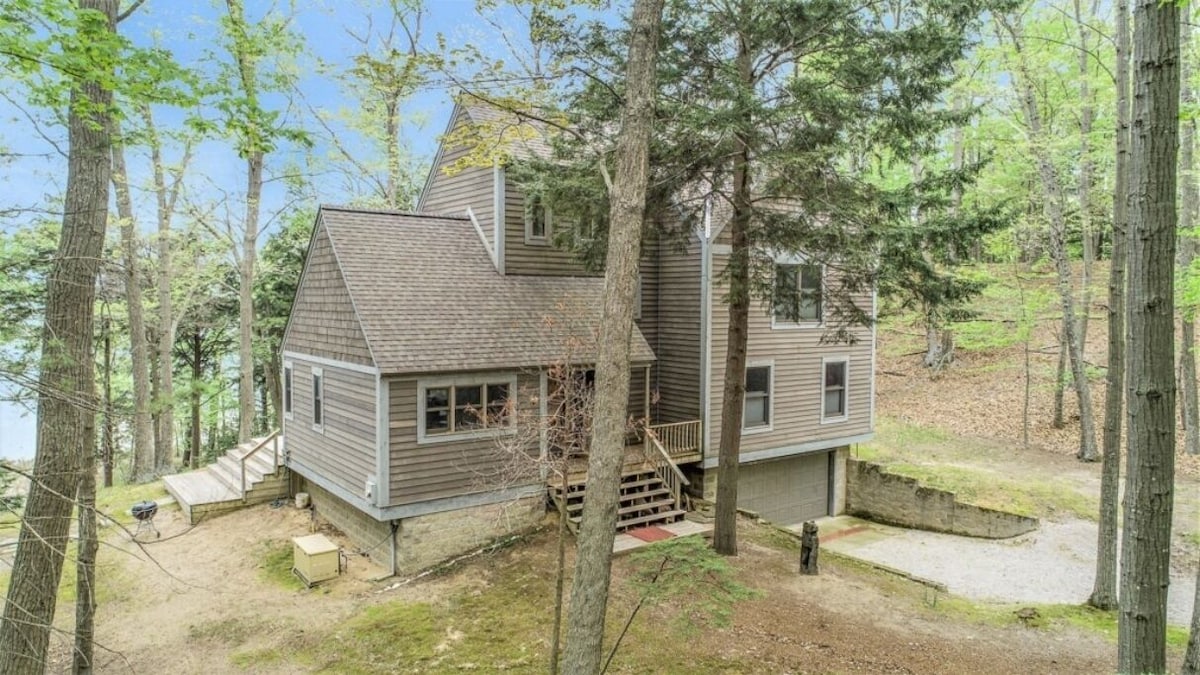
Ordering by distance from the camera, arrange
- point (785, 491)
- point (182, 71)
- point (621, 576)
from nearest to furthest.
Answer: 1. point (182, 71)
2. point (621, 576)
3. point (785, 491)

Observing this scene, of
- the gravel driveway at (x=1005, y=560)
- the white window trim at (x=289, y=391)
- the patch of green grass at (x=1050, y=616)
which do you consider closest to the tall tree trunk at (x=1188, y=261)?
the gravel driveway at (x=1005, y=560)

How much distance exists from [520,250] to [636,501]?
18.7ft

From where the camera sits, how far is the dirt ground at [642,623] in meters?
8.25

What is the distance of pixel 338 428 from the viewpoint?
1230 cm

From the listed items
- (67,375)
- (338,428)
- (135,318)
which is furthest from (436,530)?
(135,318)

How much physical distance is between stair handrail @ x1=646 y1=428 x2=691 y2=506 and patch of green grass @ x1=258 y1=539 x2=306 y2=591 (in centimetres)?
674

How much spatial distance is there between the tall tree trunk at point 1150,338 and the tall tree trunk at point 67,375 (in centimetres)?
850

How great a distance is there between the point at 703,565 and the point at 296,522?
410 inches

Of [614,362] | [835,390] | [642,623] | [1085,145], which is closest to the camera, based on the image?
[614,362]

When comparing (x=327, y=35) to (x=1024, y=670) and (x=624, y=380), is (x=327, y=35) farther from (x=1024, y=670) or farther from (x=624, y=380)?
(x=1024, y=670)

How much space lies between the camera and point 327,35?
2169 centimetres

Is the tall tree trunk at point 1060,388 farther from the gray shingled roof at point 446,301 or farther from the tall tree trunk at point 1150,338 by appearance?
the tall tree trunk at point 1150,338

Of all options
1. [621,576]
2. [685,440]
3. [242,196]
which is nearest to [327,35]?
[242,196]

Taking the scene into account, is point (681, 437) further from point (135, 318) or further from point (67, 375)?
point (135, 318)
